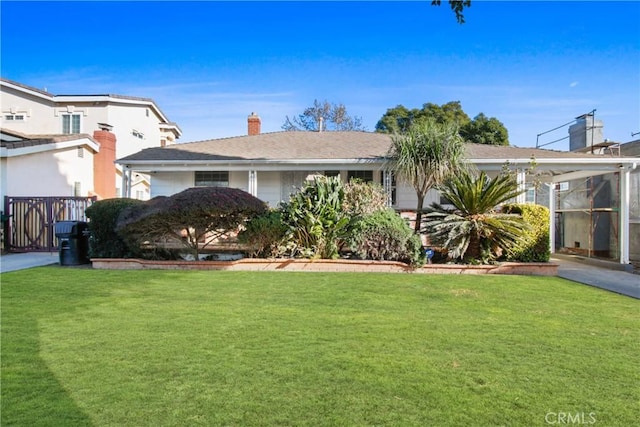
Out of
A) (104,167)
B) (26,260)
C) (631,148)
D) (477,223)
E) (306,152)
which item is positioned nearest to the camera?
(477,223)

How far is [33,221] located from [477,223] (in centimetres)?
1383

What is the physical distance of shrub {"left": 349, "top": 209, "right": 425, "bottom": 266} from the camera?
9.80m

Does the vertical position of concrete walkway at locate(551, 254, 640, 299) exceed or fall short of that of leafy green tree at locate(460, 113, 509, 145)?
it falls short

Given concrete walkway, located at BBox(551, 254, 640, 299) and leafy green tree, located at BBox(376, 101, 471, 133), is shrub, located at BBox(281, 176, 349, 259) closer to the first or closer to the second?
concrete walkway, located at BBox(551, 254, 640, 299)

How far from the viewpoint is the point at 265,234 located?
1012 centimetres

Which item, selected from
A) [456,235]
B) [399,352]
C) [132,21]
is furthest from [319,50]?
[399,352]

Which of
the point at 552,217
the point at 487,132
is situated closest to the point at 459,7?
the point at 552,217

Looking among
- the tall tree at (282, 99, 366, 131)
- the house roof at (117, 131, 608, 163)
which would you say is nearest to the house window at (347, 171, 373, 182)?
the house roof at (117, 131, 608, 163)

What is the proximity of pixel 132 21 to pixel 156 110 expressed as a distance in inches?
569

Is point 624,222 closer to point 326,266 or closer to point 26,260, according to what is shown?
point 326,266

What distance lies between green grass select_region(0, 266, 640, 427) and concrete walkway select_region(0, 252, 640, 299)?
1497mm

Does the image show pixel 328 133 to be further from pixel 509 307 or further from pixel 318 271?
pixel 509 307

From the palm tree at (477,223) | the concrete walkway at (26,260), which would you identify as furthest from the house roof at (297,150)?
the palm tree at (477,223)

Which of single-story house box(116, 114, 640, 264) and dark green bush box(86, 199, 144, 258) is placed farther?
single-story house box(116, 114, 640, 264)
